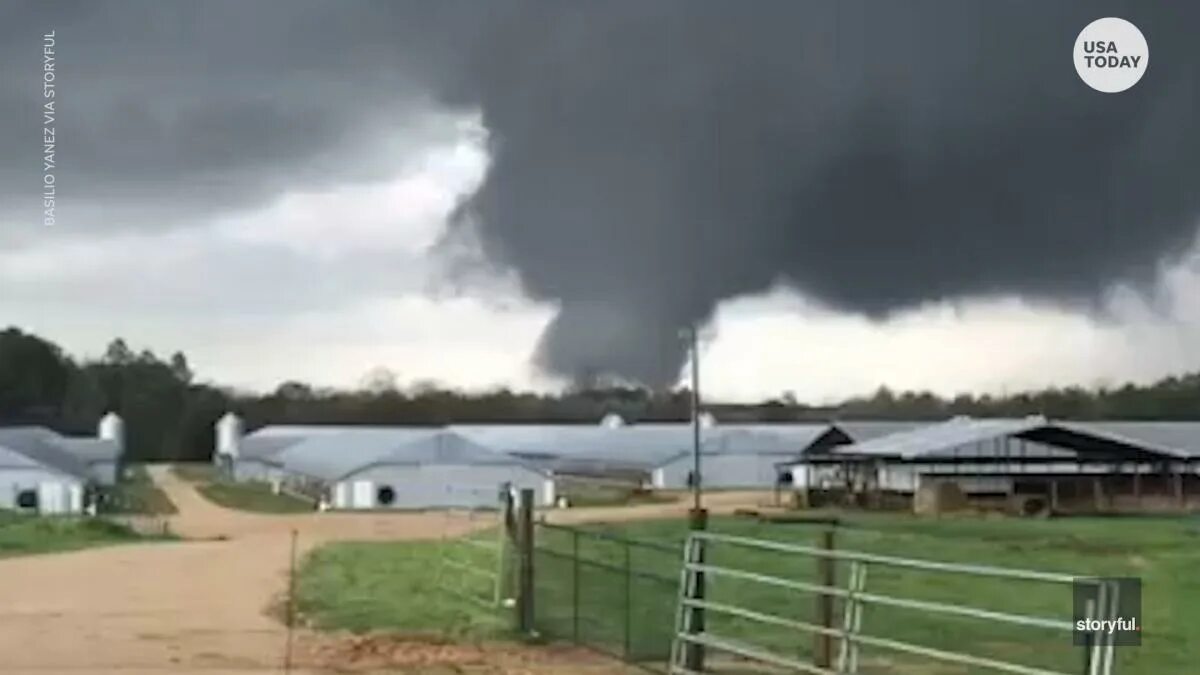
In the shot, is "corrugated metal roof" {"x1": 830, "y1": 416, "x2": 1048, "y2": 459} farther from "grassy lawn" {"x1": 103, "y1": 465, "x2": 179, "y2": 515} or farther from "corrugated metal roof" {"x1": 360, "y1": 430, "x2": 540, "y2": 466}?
"grassy lawn" {"x1": 103, "y1": 465, "x2": 179, "y2": 515}

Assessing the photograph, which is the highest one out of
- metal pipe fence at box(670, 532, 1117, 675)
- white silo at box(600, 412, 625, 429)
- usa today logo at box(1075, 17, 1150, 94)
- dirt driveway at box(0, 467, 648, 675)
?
usa today logo at box(1075, 17, 1150, 94)

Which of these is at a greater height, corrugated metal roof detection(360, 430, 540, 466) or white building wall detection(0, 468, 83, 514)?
corrugated metal roof detection(360, 430, 540, 466)

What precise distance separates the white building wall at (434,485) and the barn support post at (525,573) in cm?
1372

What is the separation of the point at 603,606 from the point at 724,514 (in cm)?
988

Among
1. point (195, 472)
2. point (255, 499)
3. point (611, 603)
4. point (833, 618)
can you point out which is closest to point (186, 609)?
point (611, 603)

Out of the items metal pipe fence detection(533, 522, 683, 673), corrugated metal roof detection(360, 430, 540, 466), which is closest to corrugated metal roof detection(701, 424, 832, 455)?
corrugated metal roof detection(360, 430, 540, 466)

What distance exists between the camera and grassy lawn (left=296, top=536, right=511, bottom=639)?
1606cm

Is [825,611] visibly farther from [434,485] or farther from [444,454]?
Result: [434,485]

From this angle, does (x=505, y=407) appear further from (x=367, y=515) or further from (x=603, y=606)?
(x=603, y=606)

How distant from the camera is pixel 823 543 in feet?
38.3

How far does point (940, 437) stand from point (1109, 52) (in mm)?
13955

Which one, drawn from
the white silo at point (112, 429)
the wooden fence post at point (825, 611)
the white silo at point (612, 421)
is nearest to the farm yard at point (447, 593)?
the wooden fence post at point (825, 611)

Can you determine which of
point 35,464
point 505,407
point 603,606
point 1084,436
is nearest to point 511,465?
point 505,407

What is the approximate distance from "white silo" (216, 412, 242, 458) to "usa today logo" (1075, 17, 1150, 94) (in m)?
12.2
